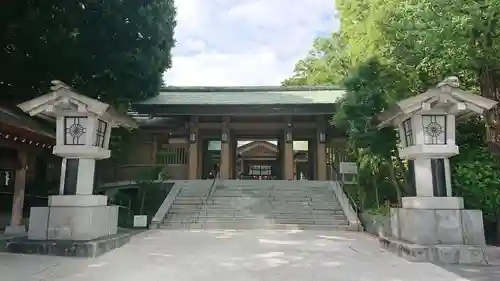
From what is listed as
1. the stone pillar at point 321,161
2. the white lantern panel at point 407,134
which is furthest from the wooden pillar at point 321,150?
the white lantern panel at point 407,134

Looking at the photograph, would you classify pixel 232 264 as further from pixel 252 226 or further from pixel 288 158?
pixel 288 158

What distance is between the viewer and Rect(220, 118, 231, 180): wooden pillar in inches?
722

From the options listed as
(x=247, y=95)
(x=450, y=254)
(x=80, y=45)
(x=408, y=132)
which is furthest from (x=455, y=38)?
(x=247, y=95)

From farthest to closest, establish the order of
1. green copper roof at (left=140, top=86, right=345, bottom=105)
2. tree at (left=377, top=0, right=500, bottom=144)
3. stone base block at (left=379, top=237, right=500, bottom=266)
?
green copper roof at (left=140, top=86, right=345, bottom=105) → tree at (left=377, top=0, right=500, bottom=144) → stone base block at (left=379, top=237, right=500, bottom=266)

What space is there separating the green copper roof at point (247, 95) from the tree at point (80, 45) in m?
5.18

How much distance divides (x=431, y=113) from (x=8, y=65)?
11.2 m

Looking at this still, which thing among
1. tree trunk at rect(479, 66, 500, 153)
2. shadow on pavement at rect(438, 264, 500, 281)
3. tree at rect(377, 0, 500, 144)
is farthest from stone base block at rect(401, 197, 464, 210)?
tree at rect(377, 0, 500, 144)

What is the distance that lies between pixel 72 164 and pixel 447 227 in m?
7.23

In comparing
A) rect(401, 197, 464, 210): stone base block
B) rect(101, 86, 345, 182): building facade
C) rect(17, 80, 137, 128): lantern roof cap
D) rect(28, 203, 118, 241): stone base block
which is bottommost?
rect(28, 203, 118, 241): stone base block

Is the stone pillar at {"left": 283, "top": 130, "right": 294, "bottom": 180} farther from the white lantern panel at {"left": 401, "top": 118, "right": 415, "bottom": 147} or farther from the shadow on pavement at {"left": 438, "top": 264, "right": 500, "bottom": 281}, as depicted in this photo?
the shadow on pavement at {"left": 438, "top": 264, "right": 500, "bottom": 281}

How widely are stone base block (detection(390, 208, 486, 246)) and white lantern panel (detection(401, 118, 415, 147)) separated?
55.2 inches

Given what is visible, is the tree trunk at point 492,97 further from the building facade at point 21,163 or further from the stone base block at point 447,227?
the building facade at point 21,163

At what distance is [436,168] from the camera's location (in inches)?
294

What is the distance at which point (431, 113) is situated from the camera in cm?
755
